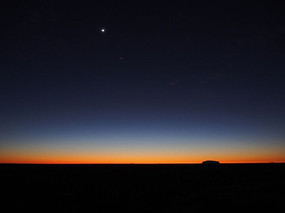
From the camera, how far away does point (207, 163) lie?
237 feet
